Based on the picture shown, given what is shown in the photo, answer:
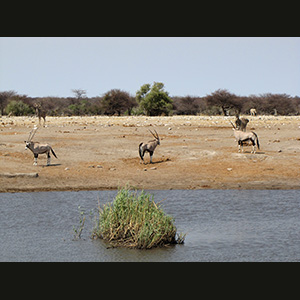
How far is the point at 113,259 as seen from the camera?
36.9ft

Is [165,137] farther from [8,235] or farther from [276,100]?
[276,100]

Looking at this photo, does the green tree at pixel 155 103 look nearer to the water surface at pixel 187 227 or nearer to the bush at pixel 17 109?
the bush at pixel 17 109

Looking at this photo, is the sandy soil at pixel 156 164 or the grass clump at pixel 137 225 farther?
the sandy soil at pixel 156 164

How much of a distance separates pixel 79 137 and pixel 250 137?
1054cm

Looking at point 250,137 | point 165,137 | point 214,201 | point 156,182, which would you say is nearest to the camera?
point 214,201

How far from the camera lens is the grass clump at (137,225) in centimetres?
1178

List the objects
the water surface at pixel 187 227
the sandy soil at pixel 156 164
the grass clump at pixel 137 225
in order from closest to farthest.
Result: the water surface at pixel 187 227, the grass clump at pixel 137 225, the sandy soil at pixel 156 164

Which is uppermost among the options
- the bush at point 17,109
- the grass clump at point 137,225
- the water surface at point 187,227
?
the bush at point 17,109

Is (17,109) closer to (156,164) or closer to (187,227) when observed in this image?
(156,164)

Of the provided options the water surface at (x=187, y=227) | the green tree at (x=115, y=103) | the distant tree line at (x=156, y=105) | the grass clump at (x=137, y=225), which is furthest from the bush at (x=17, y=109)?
the grass clump at (x=137, y=225)

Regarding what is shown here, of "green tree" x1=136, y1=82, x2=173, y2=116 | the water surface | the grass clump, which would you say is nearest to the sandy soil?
the water surface

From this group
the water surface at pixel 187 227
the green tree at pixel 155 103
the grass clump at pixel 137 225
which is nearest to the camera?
the water surface at pixel 187 227

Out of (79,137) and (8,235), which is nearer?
(8,235)

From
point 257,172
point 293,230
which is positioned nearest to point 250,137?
point 257,172
